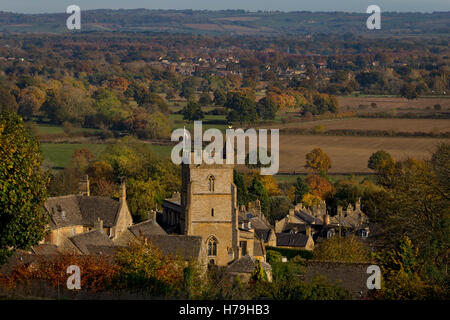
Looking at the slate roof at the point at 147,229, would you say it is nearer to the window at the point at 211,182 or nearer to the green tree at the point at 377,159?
the window at the point at 211,182

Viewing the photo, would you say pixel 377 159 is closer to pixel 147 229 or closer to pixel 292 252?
pixel 292 252

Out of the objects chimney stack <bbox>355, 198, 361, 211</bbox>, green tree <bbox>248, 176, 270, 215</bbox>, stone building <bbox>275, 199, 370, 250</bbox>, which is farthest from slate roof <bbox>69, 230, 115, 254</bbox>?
chimney stack <bbox>355, 198, 361, 211</bbox>

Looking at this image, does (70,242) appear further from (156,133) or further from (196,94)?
(196,94)

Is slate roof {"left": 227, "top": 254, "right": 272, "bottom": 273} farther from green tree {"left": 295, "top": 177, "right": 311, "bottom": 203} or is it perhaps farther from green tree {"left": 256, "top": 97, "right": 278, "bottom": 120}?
green tree {"left": 256, "top": 97, "right": 278, "bottom": 120}

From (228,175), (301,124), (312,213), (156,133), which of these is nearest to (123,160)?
(312,213)

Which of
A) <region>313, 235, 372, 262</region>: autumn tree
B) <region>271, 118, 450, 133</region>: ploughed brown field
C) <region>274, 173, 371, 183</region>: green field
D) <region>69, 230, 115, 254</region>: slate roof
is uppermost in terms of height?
<region>69, 230, 115, 254</region>: slate roof

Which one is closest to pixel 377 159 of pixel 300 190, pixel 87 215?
pixel 300 190
